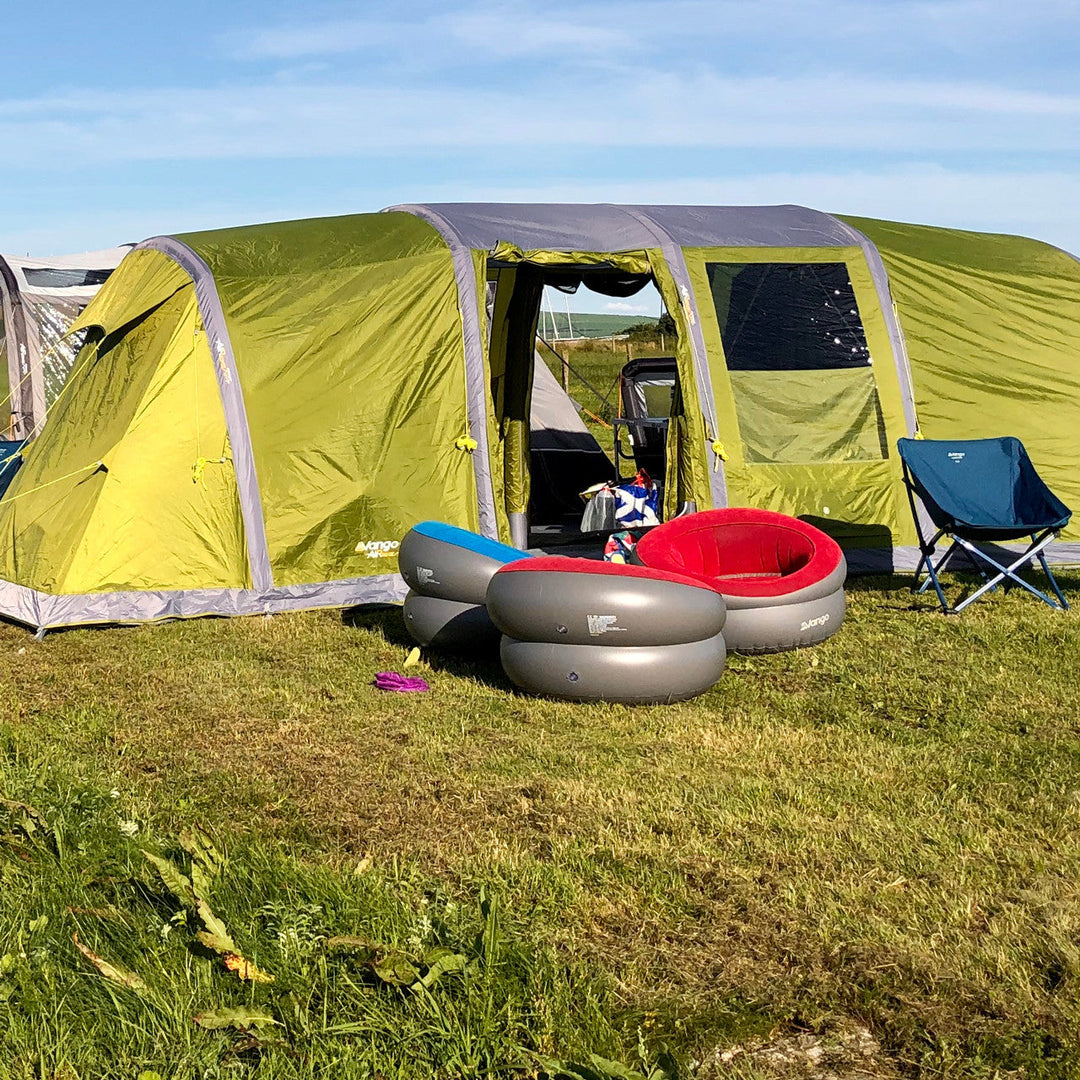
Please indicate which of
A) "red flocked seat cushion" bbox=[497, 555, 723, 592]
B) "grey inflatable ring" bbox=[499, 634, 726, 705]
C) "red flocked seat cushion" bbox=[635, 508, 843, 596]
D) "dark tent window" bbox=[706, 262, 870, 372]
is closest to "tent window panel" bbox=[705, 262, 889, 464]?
"dark tent window" bbox=[706, 262, 870, 372]

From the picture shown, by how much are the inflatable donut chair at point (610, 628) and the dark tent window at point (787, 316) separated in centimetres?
289

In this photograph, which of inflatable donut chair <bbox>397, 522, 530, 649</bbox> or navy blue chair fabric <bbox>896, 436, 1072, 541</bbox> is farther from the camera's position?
navy blue chair fabric <bbox>896, 436, 1072, 541</bbox>

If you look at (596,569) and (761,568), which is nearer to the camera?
(596,569)

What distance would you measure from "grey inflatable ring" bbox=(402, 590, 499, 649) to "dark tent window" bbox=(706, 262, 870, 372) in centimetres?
265

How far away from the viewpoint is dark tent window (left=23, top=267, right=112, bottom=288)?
515 inches

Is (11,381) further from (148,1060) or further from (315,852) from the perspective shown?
(148,1060)

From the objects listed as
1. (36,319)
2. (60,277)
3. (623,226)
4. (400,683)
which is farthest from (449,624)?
(60,277)

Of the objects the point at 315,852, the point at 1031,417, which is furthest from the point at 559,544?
the point at 315,852

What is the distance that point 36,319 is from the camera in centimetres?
1312

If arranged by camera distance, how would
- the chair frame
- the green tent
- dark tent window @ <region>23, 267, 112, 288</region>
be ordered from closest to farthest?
the chair frame
the green tent
dark tent window @ <region>23, 267, 112, 288</region>

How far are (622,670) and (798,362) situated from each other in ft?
10.9

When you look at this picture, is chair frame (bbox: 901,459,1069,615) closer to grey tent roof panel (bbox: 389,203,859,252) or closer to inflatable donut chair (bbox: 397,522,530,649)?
grey tent roof panel (bbox: 389,203,859,252)

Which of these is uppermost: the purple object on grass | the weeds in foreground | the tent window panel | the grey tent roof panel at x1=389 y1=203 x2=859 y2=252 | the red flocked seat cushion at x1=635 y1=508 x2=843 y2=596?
the grey tent roof panel at x1=389 y1=203 x2=859 y2=252

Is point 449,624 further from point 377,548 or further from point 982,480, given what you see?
point 982,480
